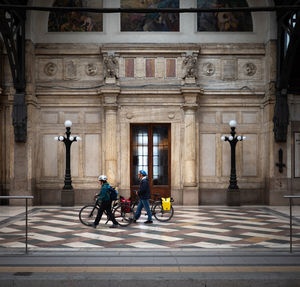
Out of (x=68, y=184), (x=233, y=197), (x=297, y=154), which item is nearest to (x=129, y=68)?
(x=68, y=184)

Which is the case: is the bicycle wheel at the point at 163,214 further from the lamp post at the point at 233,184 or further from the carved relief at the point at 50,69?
the carved relief at the point at 50,69

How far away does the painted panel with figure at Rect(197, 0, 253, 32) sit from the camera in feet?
60.6

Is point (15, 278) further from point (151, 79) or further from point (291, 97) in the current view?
point (291, 97)

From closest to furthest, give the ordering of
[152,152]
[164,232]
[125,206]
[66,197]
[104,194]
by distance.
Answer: [164,232] < [104,194] < [125,206] < [66,197] < [152,152]

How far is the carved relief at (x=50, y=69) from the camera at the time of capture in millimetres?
18375

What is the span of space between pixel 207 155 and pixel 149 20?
681 centimetres

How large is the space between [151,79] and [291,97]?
633cm

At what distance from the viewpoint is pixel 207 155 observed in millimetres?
18391

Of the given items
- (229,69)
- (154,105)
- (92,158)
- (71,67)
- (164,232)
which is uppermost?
(71,67)

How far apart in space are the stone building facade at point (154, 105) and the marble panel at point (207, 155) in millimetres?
46

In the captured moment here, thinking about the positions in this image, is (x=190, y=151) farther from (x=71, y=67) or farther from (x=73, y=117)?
(x=71, y=67)

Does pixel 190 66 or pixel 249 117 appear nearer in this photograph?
pixel 190 66

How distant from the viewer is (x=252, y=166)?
18391 millimetres

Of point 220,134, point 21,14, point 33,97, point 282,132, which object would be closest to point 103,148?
point 33,97
